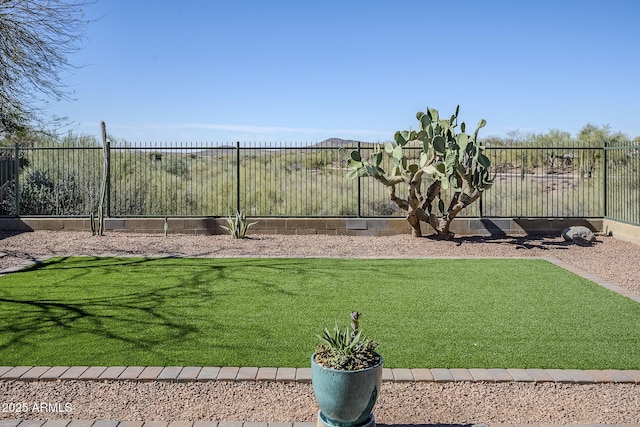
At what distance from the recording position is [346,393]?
10.9 feet

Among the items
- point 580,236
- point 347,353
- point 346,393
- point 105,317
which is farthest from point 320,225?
point 346,393

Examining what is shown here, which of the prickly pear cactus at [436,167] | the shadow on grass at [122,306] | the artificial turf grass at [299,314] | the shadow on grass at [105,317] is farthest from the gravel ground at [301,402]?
the prickly pear cactus at [436,167]

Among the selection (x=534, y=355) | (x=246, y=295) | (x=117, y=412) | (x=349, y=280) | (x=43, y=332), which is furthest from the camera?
(x=349, y=280)

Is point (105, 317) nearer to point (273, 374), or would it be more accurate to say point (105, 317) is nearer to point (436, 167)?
point (273, 374)

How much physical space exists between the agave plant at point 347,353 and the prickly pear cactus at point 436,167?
318 inches

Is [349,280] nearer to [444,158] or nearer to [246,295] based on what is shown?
[246,295]

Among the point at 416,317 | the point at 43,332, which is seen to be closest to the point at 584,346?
the point at 416,317

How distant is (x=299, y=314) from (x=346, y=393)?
10.0 feet

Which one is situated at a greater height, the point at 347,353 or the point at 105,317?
the point at 347,353

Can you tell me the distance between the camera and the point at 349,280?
27.4 ft

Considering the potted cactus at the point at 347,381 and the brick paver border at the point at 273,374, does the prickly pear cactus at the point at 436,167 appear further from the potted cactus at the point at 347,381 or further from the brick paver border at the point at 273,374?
the potted cactus at the point at 347,381

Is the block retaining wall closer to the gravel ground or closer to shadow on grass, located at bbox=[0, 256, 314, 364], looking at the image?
shadow on grass, located at bbox=[0, 256, 314, 364]

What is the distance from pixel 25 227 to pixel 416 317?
36.9 feet

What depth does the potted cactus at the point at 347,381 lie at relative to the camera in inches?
131
